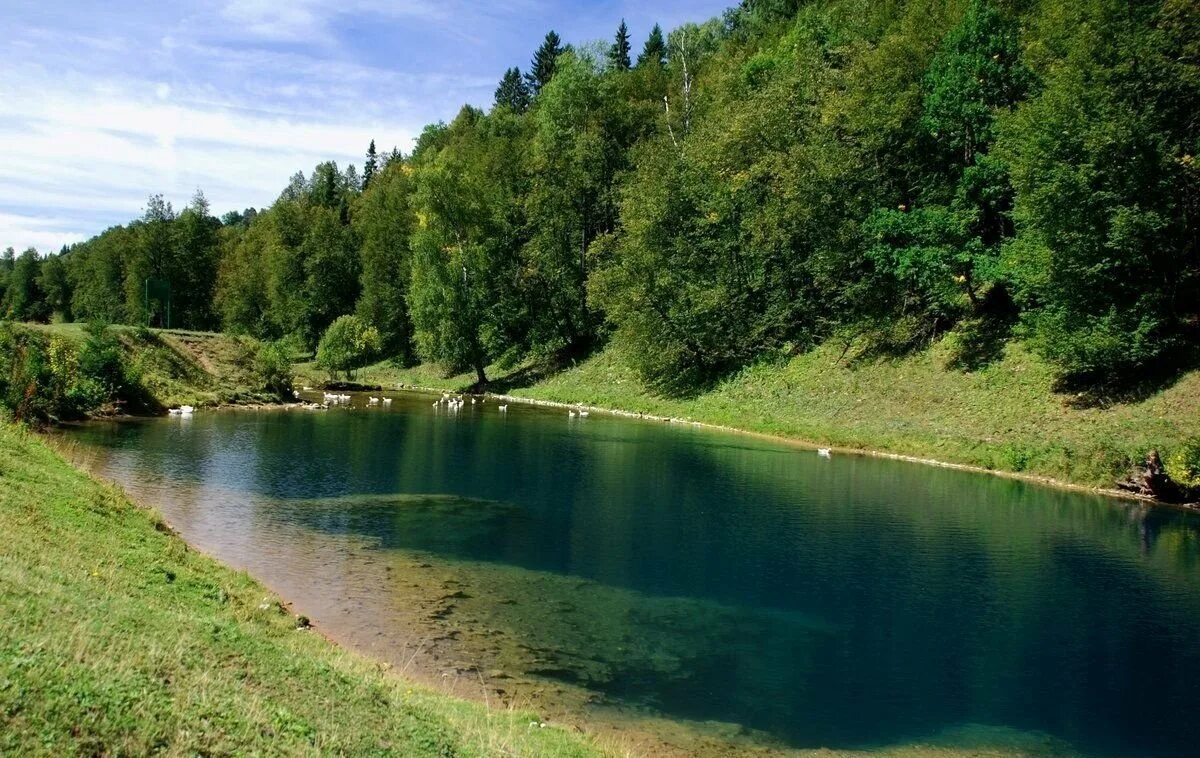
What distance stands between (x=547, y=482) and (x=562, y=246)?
46531 millimetres

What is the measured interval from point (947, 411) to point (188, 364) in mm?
48179

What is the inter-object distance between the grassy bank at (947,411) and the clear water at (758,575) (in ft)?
7.98

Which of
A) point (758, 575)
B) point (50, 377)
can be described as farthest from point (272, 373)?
point (758, 575)

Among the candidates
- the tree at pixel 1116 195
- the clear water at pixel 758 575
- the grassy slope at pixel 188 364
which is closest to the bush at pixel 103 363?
the grassy slope at pixel 188 364

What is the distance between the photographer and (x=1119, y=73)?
3616 cm

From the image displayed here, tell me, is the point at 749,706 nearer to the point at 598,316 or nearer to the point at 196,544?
the point at 196,544

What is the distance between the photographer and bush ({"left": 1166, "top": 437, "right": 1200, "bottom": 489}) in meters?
28.7

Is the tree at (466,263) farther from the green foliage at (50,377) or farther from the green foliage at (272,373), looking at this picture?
the green foliage at (50,377)

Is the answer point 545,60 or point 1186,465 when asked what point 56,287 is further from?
point 1186,465

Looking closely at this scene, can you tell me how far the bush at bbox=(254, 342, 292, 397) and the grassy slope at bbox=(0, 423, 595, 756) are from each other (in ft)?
156

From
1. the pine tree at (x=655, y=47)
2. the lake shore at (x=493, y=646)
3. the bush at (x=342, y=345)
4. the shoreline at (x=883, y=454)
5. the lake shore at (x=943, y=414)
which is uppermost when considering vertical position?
the pine tree at (x=655, y=47)

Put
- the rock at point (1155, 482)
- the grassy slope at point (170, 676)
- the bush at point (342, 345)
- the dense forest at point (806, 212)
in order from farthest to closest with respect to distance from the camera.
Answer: the bush at point (342, 345), the dense forest at point (806, 212), the rock at point (1155, 482), the grassy slope at point (170, 676)

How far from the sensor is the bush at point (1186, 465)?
28.7 metres

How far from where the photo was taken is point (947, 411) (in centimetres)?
4097
